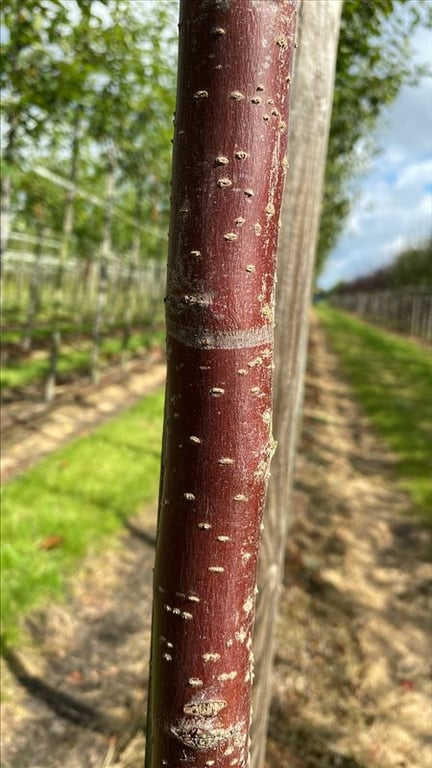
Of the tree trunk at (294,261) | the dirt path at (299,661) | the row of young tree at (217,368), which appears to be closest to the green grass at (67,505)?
the dirt path at (299,661)

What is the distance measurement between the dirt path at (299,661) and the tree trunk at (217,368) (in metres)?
1.96

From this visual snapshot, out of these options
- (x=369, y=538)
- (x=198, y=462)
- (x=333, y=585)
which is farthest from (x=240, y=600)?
(x=369, y=538)

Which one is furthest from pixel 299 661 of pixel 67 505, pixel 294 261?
pixel 294 261

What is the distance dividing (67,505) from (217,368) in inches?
161

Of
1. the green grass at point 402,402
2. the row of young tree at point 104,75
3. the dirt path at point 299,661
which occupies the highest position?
the row of young tree at point 104,75

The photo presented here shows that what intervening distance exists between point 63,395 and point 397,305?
36154 millimetres

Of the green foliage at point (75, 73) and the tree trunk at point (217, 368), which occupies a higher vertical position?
the green foliage at point (75, 73)

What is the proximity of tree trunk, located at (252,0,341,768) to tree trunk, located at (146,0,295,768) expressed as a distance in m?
1.01

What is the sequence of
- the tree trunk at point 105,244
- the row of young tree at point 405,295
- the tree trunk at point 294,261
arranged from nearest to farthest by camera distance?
the tree trunk at point 294,261
the tree trunk at point 105,244
the row of young tree at point 405,295

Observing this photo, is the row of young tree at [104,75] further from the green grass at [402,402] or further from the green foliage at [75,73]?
the green grass at [402,402]

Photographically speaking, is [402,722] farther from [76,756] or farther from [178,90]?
[178,90]

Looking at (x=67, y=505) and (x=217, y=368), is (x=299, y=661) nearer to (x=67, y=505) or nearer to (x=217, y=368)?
(x=67, y=505)

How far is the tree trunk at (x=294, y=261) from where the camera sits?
1.90m

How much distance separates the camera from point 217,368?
920mm
